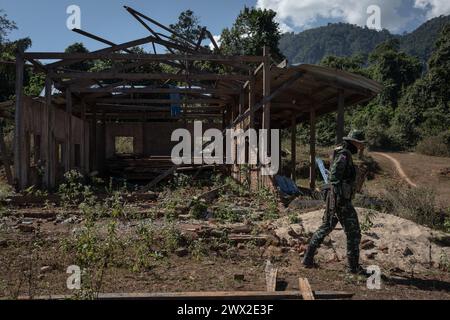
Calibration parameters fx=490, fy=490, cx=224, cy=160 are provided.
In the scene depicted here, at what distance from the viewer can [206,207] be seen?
A: 9.70 meters

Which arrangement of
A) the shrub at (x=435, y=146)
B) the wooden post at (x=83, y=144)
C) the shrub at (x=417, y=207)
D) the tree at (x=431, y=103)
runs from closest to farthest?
the shrub at (x=417, y=207)
the wooden post at (x=83, y=144)
the shrub at (x=435, y=146)
the tree at (x=431, y=103)

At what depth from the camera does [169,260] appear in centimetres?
668

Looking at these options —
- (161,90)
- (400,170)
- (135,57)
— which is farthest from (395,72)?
(135,57)

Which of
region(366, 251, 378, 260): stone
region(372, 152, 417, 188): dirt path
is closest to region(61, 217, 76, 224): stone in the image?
region(366, 251, 378, 260): stone

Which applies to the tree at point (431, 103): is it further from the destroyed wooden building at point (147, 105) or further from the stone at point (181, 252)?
the stone at point (181, 252)

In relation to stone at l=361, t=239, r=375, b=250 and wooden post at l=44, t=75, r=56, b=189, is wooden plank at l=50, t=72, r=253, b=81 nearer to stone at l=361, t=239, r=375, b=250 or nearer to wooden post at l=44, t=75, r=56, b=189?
wooden post at l=44, t=75, r=56, b=189

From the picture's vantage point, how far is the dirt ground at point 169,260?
5574 millimetres

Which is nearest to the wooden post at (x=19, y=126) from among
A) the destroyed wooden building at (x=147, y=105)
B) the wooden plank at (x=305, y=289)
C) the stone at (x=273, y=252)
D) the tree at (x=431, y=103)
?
the destroyed wooden building at (x=147, y=105)

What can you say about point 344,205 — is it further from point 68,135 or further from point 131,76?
point 68,135

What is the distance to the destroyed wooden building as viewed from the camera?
12.1 m

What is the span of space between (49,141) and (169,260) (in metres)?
7.91

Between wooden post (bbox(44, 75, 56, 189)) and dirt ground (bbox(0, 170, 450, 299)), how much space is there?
4.11 meters

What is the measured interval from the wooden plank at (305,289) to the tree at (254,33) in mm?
26012
